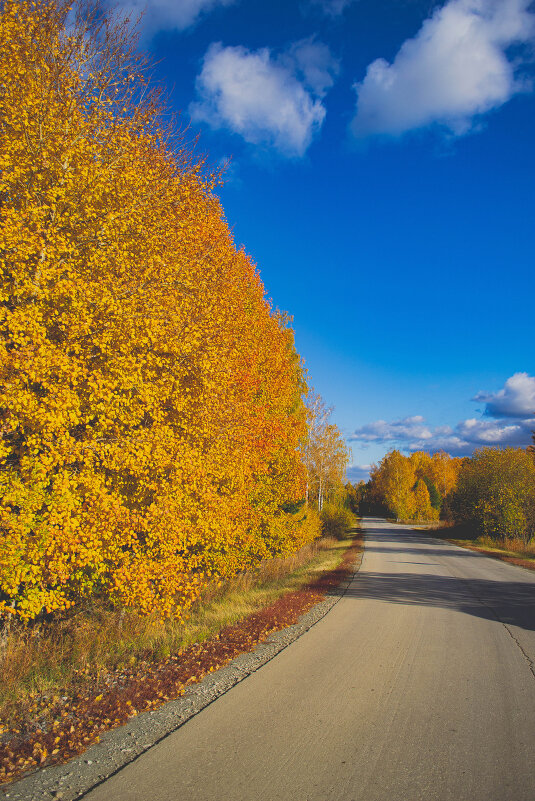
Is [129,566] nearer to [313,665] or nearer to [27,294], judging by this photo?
[313,665]

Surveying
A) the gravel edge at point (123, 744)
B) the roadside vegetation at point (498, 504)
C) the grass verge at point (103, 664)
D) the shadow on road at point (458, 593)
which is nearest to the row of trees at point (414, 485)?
the roadside vegetation at point (498, 504)

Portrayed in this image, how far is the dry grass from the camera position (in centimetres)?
627

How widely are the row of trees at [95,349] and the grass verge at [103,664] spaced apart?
2.74ft

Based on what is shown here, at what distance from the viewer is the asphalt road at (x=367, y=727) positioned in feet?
12.3

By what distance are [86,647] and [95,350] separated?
17.8 feet

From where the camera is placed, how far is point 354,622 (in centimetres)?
955

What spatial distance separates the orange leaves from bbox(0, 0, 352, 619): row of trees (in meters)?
0.04

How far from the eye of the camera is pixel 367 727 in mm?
4805

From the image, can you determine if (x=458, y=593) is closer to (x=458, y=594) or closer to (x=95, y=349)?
(x=458, y=594)

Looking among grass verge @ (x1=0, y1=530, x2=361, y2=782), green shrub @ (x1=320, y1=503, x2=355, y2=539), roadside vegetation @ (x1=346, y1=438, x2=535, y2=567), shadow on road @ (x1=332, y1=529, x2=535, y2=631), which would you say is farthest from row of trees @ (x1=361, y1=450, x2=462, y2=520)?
grass verge @ (x1=0, y1=530, x2=361, y2=782)

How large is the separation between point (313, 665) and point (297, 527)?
37.0 ft

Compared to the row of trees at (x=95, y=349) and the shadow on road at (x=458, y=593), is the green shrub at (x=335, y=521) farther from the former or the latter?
the row of trees at (x=95, y=349)

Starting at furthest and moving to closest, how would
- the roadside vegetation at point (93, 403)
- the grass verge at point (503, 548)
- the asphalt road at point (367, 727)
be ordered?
1. the grass verge at point (503, 548)
2. the roadside vegetation at point (93, 403)
3. the asphalt road at point (367, 727)

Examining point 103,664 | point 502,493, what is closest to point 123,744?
point 103,664
